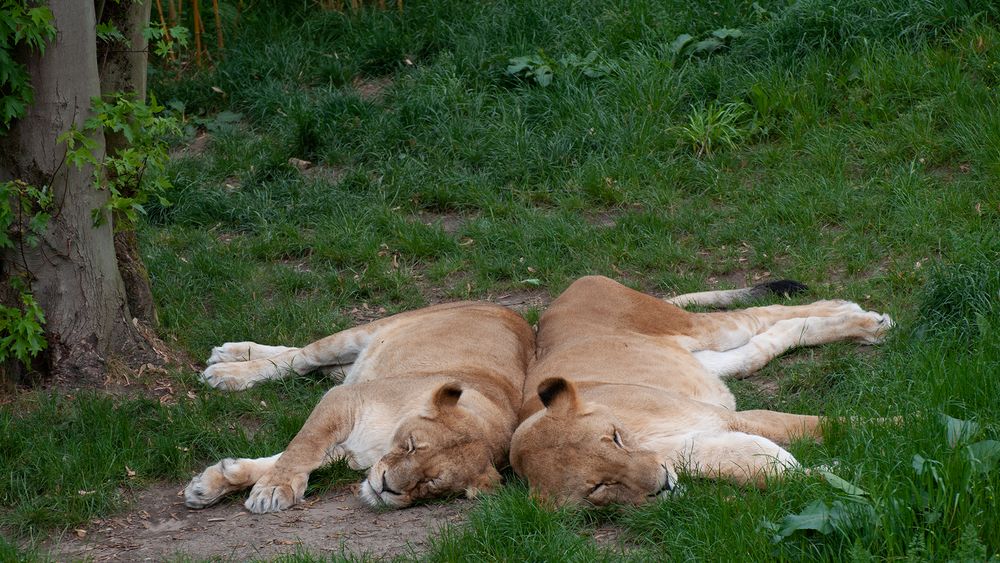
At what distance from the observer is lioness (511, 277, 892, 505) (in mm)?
4785

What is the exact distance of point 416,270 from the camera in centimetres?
866

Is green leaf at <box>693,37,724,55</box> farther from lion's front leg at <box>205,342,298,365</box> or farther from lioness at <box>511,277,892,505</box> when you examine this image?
lion's front leg at <box>205,342,298,365</box>

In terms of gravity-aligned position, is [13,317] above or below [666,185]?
above

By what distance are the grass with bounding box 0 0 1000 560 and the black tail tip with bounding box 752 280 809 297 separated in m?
0.14

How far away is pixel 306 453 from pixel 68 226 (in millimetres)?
2013

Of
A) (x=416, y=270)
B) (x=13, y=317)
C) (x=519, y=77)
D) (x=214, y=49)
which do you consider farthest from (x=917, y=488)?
(x=214, y=49)

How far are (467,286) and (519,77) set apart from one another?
9.94 ft

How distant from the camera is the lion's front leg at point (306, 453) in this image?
522 centimetres

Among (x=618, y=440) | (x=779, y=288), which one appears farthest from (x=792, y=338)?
(x=618, y=440)

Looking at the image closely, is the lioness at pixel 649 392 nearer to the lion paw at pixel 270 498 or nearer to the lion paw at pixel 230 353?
A: the lion paw at pixel 270 498

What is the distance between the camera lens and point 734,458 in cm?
486

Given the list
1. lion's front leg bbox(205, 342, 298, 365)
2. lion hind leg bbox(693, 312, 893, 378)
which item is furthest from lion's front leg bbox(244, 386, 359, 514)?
lion hind leg bbox(693, 312, 893, 378)

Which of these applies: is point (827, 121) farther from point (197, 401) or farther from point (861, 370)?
point (197, 401)

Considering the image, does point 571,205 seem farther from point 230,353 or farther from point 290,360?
point 230,353
